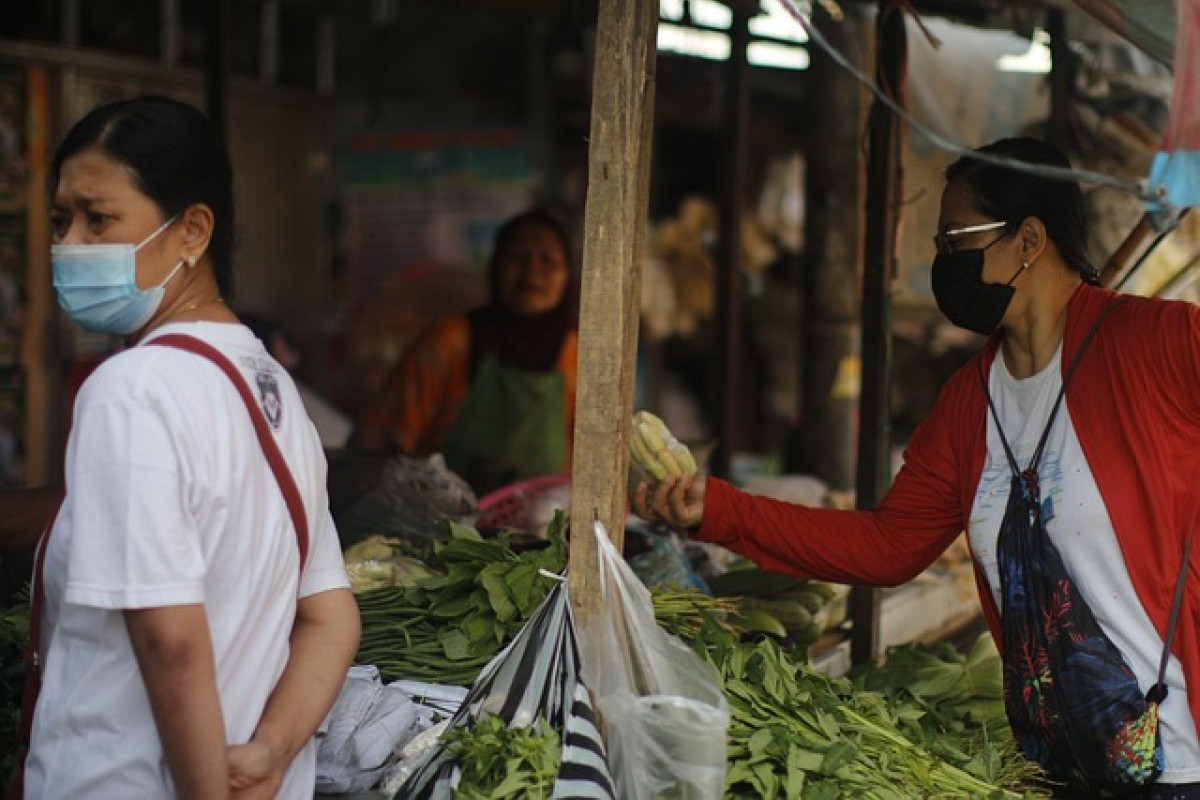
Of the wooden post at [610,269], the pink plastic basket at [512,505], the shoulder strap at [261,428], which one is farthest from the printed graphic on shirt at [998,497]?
the pink plastic basket at [512,505]

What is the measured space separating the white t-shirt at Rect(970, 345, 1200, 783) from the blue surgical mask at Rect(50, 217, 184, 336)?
176cm

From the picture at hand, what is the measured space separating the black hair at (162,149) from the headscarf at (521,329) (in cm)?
354

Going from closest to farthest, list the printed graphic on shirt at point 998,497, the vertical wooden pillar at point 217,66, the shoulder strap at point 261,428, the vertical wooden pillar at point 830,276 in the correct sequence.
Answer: the shoulder strap at point 261,428 < the printed graphic on shirt at point 998,497 < the vertical wooden pillar at point 217,66 < the vertical wooden pillar at point 830,276

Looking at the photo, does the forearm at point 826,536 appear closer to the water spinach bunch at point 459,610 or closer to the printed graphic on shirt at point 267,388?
the water spinach bunch at point 459,610

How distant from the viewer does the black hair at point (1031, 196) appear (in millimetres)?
2842

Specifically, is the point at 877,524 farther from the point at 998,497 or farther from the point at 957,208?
the point at 957,208

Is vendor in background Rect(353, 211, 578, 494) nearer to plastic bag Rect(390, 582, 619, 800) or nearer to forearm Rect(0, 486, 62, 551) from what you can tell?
forearm Rect(0, 486, 62, 551)

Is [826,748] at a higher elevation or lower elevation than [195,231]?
lower

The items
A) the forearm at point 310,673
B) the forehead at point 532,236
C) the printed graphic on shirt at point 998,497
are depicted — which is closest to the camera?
the forearm at point 310,673

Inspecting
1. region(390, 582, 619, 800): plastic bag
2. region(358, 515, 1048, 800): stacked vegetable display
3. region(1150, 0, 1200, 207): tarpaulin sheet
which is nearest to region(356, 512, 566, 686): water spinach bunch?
region(358, 515, 1048, 800): stacked vegetable display

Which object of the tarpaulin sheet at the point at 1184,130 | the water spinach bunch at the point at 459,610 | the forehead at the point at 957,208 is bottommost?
the water spinach bunch at the point at 459,610

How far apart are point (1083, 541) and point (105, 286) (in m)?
1.88

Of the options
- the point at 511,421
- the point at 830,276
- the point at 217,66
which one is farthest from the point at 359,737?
the point at 830,276

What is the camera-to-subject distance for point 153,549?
1755 mm
